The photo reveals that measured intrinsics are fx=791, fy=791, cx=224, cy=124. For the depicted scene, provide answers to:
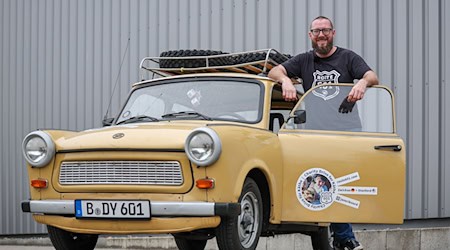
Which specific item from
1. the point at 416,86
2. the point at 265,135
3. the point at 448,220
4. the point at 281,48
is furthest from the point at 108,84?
the point at 265,135

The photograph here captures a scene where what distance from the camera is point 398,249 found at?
9.97 meters

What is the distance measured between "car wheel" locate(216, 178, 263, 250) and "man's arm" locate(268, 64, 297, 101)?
1.03 metres

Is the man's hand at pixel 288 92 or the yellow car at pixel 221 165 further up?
the man's hand at pixel 288 92

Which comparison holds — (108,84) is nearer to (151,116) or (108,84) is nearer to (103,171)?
(151,116)

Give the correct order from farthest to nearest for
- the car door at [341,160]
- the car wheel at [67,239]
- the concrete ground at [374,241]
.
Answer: the concrete ground at [374,241]
the car door at [341,160]
the car wheel at [67,239]

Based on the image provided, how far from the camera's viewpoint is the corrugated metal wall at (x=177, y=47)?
1033 centimetres

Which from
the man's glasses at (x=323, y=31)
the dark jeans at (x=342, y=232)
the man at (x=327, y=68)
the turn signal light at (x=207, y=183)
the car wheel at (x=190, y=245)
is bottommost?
the car wheel at (x=190, y=245)

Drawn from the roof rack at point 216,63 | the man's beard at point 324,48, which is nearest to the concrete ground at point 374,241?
the roof rack at point 216,63

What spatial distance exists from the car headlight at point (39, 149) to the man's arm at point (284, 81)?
2.05 meters

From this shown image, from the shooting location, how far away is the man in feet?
23.3

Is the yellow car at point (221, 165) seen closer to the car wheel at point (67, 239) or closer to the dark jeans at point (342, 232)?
the car wheel at point (67, 239)

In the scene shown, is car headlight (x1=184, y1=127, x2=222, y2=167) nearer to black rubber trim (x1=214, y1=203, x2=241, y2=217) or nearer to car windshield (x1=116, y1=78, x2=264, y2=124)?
black rubber trim (x1=214, y1=203, x2=241, y2=217)

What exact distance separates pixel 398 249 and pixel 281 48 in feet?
10.2

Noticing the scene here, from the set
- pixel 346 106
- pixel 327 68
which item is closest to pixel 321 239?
pixel 346 106
